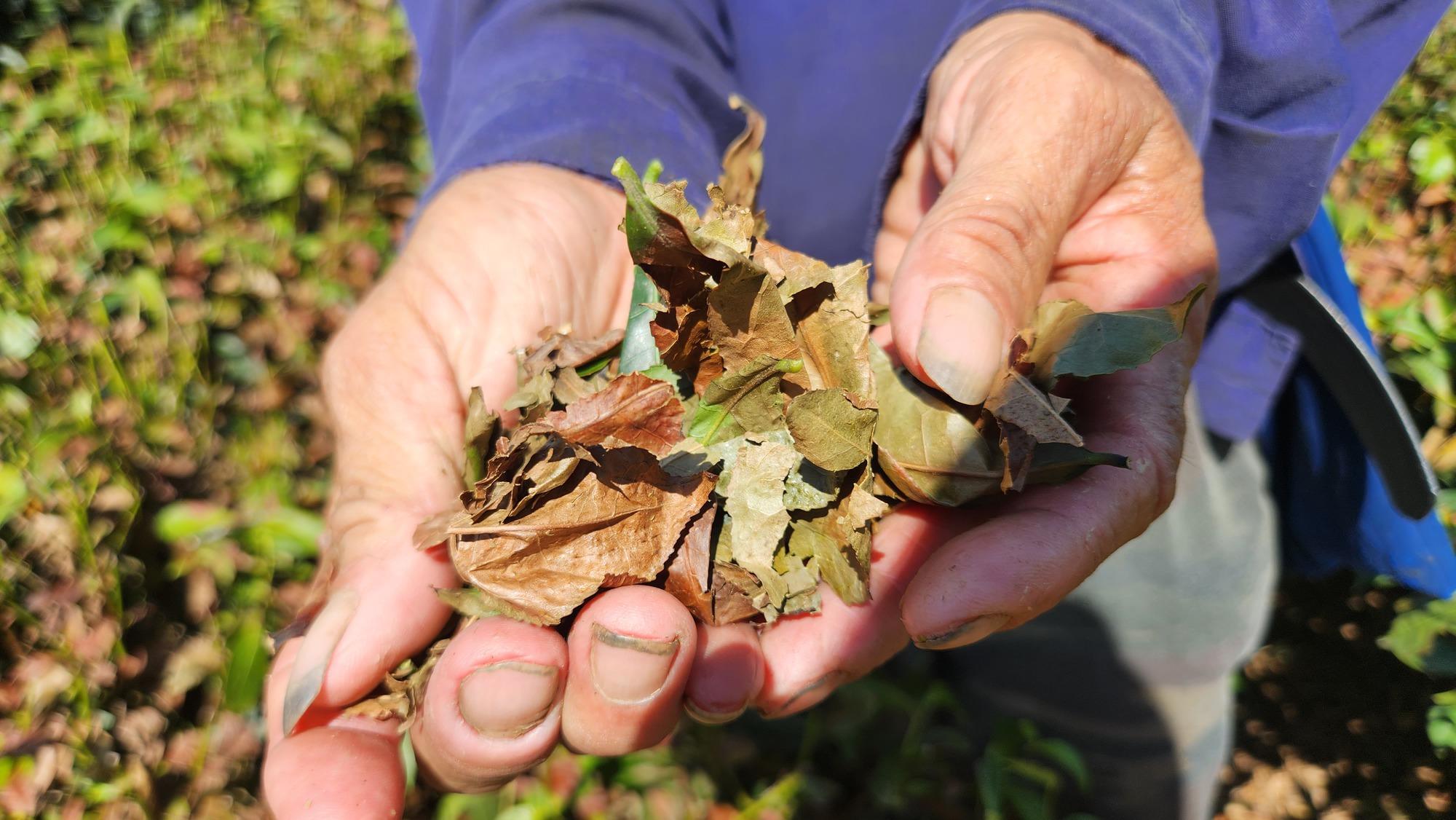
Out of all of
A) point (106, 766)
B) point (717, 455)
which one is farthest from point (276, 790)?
point (106, 766)

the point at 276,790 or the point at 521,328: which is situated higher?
the point at 521,328

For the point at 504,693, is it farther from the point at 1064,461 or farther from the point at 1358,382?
the point at 1358,382

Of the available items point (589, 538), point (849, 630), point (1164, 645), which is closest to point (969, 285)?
point (849, 630)

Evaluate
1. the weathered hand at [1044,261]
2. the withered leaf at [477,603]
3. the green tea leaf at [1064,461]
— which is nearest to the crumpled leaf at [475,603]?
the withered leaf at [477,603]

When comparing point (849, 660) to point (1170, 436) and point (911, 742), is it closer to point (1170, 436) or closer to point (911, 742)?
point (1170, 436)

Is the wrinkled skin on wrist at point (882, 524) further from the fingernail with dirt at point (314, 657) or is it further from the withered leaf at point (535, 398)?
the withered leaf at point (535, 398)

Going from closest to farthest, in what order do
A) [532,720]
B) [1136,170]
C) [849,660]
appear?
[532,720] → [849,660] → [1136,170]
